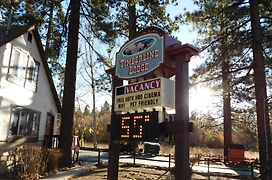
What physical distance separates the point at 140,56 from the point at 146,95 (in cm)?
123

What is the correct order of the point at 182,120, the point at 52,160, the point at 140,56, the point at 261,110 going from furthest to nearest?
the point at 52,160 → the point at 261,110 → the point at 140,56 → the point at 182,120

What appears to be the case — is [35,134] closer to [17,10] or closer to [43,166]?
[43,166]

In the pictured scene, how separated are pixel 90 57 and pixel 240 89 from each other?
17385mm

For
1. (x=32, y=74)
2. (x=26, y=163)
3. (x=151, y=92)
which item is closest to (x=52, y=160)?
(x=26, y=163)

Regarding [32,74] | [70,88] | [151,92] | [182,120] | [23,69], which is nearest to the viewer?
[182,120]

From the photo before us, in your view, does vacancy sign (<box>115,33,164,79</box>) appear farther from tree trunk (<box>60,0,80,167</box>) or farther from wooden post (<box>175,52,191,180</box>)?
tree trunk (<box>60,0,80,167</box>)

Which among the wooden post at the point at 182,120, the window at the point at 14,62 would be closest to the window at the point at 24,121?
the window at the point at 14,62

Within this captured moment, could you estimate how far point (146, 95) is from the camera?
7.51 metres

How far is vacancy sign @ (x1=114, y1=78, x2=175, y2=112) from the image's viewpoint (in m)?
7.11

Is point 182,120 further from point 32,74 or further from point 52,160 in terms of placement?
point 32,74

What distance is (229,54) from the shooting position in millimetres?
16922

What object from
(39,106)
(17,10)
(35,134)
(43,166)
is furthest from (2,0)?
(43,166)

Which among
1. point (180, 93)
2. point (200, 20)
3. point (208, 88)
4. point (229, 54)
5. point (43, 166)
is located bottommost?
point (43, 166)

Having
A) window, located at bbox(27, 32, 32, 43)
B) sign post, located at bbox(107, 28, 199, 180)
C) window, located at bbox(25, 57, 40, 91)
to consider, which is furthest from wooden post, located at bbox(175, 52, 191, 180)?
window, located at bbox(27, 32, 32, 43)
